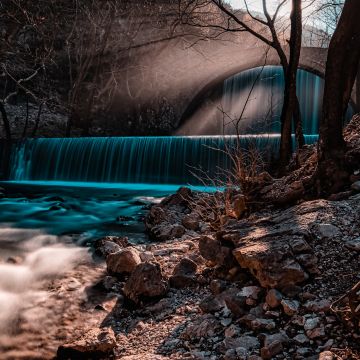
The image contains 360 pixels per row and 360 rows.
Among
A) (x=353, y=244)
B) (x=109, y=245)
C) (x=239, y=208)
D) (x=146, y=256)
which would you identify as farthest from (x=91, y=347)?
(x=109, y=245)

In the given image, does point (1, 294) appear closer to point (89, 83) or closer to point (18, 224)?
point (18, 224)

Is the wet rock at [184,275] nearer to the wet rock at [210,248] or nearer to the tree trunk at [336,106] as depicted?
the wet rock at [210,248]

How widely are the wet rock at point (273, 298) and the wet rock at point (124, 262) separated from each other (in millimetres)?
1855

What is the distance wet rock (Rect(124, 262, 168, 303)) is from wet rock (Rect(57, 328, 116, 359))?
1.96 ft

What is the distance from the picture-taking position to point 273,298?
2447mm

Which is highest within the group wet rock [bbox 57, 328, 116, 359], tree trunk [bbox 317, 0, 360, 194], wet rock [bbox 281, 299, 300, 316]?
tree trunk [bbox 317, 0, 360, 194]

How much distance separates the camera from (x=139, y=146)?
567 inches

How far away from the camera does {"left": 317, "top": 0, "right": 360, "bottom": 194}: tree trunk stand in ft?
12.7

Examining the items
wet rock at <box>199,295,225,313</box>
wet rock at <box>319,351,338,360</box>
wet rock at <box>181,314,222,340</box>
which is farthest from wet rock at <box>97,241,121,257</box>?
wet rock at <box>319,351,338,360</box>

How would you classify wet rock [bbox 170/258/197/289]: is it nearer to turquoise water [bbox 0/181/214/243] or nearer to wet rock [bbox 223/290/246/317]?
wet rock [bbox 223/290/246/317]

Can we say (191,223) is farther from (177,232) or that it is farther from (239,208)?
(239,208)

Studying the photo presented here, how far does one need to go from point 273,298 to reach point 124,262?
204 cm

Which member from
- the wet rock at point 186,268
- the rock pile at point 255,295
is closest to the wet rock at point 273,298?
the rock pile at point 255,295

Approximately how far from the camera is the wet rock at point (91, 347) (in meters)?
2.67
